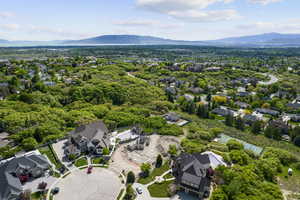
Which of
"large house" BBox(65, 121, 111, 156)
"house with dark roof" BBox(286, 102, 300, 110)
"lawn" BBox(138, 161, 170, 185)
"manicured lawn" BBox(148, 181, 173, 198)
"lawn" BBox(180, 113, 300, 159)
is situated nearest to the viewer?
"manicured lawn" BBox(148, 181, 173, 198)

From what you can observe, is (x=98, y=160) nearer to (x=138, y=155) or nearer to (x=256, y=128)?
(x=138, y=155)

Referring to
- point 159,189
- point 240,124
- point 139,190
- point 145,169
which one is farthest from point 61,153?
point 240,124

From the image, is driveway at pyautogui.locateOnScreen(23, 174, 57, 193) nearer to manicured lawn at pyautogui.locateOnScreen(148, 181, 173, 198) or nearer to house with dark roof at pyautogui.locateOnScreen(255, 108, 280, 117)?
manicured lawn at pyautogui.locateOnScreen(148, 181, 173, 198)

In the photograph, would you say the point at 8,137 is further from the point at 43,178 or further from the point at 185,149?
the point at 185,149

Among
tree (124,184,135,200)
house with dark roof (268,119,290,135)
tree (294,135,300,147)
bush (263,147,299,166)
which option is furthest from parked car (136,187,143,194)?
house with dark roof (268,119,290,135)

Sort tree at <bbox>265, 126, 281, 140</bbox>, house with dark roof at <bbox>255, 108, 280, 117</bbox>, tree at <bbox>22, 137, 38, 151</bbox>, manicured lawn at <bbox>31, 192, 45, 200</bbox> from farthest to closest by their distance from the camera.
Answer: house with dark roof at <bbox>255, 108, 280, 117</bbox> → tree at <bbox>265, 126, 281, 140</bbox> → tree at <bbox>22, 137, 38, 151</bbox> → manicured lawn at <bbox>31, 192, 45, 200</bbox>

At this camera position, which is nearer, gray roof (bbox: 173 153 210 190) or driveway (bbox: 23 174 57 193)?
driveway (bbox: 23 174 57 193)

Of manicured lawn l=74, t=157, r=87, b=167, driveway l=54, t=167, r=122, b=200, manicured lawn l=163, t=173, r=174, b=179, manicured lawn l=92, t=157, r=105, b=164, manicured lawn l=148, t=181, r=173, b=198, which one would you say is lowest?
manicured lawn l=148, t=181, r=173, b=198
